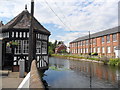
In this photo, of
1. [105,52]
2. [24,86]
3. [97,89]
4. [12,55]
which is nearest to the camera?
[24,86]

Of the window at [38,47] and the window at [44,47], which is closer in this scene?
the window at [38,47]

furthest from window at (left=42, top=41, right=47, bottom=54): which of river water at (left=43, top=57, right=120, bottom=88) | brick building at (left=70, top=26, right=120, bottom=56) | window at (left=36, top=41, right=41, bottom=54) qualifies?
brick building at (left=70, top=26, right=120, bottom=56)

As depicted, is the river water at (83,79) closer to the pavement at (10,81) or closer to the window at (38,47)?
the window at (38,47)

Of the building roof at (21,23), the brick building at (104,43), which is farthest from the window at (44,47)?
the brick building at (104,43)

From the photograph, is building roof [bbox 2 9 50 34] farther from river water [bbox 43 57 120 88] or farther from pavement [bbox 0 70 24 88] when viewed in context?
pavement [bbox 0 70 24 88]

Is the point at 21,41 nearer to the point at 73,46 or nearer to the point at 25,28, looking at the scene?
the point at 25,28

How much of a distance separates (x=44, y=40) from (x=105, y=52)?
92.6ft

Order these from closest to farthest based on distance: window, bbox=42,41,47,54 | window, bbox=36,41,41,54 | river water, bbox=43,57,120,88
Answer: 1. river water, bbox=43,57,120,88
2. window, bbox=36,41,41,54
3. window, bbox=42,41,47,54

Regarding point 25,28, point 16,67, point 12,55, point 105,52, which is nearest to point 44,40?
point 25,28

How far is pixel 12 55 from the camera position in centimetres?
1493

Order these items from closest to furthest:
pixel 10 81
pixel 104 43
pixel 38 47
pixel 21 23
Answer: pixel 10 81
pixel 21 23
pixel 38 47
pixel 104 43

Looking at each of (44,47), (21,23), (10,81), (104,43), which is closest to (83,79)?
(44,47)

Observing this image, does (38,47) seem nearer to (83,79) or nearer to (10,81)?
(83,79)

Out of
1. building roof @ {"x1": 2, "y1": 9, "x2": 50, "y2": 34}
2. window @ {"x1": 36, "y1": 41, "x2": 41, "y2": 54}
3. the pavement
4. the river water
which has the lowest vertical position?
the river water
